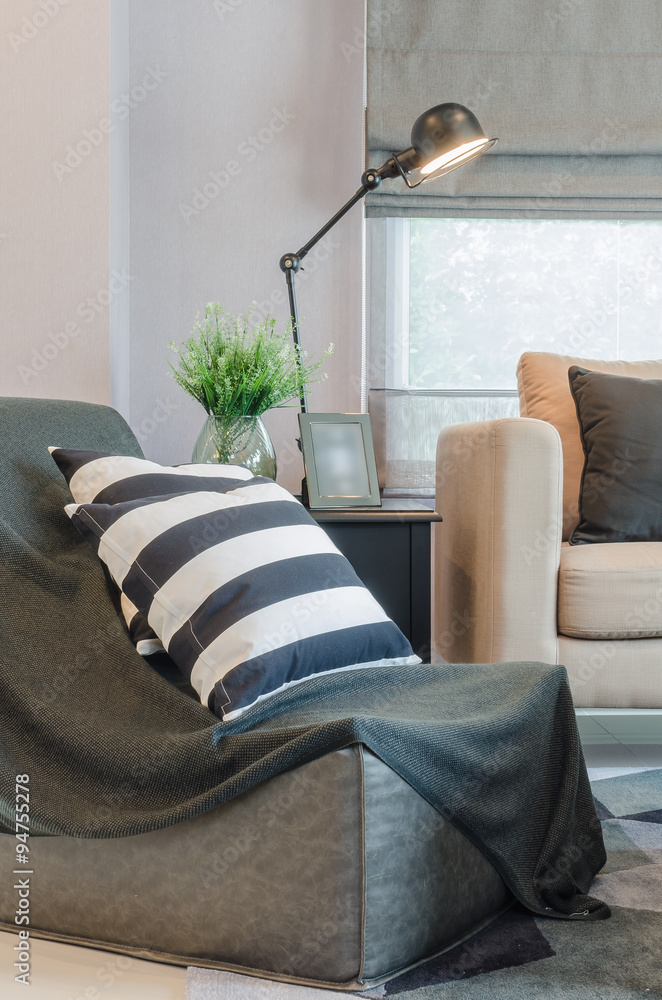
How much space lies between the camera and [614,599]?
5.69 feet

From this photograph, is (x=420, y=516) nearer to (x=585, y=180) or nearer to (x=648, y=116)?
(x=585, y=180)

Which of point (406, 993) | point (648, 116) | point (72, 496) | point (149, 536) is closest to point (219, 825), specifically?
point (406, 993)

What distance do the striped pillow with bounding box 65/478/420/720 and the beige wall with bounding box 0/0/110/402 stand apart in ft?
3.54

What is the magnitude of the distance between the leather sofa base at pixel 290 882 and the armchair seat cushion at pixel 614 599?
796mm

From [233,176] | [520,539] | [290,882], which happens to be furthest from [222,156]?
[290,882]

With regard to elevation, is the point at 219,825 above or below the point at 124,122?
below

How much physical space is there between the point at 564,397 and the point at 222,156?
51.1 inches

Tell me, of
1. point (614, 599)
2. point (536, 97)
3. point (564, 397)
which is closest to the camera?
point (614, 599)

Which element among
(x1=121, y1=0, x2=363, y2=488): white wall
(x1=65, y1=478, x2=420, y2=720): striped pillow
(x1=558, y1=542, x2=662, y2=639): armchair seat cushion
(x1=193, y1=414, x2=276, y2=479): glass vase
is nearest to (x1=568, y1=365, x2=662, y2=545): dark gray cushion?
(x1=558, y1=542, x2=662, y2=639): armchair seat cushion

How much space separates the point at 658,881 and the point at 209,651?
75 centimetres

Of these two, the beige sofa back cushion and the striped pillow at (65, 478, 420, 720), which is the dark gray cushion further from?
the striped pillow at (65, 478, 420, 720)

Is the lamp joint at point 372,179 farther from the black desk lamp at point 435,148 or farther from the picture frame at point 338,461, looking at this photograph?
the picture frame at point 338,461

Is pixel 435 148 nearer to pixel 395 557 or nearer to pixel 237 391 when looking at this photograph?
pixel 237 391

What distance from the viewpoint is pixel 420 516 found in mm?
1831
